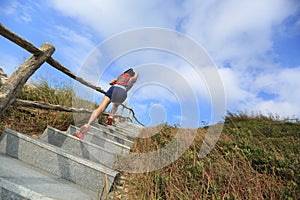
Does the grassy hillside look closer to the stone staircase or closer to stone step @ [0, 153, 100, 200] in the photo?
the stone staircase

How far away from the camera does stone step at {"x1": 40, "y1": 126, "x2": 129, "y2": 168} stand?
9.37 feet

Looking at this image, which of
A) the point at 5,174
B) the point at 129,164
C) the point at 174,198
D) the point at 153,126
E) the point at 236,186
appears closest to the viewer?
the point at 5,174

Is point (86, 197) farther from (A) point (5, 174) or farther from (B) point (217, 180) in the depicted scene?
(B) point (217, 180)

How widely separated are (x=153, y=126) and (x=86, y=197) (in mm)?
3202

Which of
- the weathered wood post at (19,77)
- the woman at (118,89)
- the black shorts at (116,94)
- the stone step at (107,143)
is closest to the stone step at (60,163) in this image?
the weathered wood post at (19,77)

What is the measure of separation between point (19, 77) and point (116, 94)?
1.97 metres

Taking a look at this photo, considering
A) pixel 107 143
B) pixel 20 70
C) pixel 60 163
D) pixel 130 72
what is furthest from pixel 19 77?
pixel 130 72

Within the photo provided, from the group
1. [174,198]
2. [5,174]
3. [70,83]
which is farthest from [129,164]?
[70,83]

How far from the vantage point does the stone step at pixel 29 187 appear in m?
1.37

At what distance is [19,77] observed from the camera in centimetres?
200

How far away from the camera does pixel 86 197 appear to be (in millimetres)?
1855

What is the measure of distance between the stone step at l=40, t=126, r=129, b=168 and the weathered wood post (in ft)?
3.46

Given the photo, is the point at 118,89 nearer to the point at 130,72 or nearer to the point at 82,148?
the point at 130,72

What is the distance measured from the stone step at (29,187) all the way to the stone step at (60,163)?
9cm
